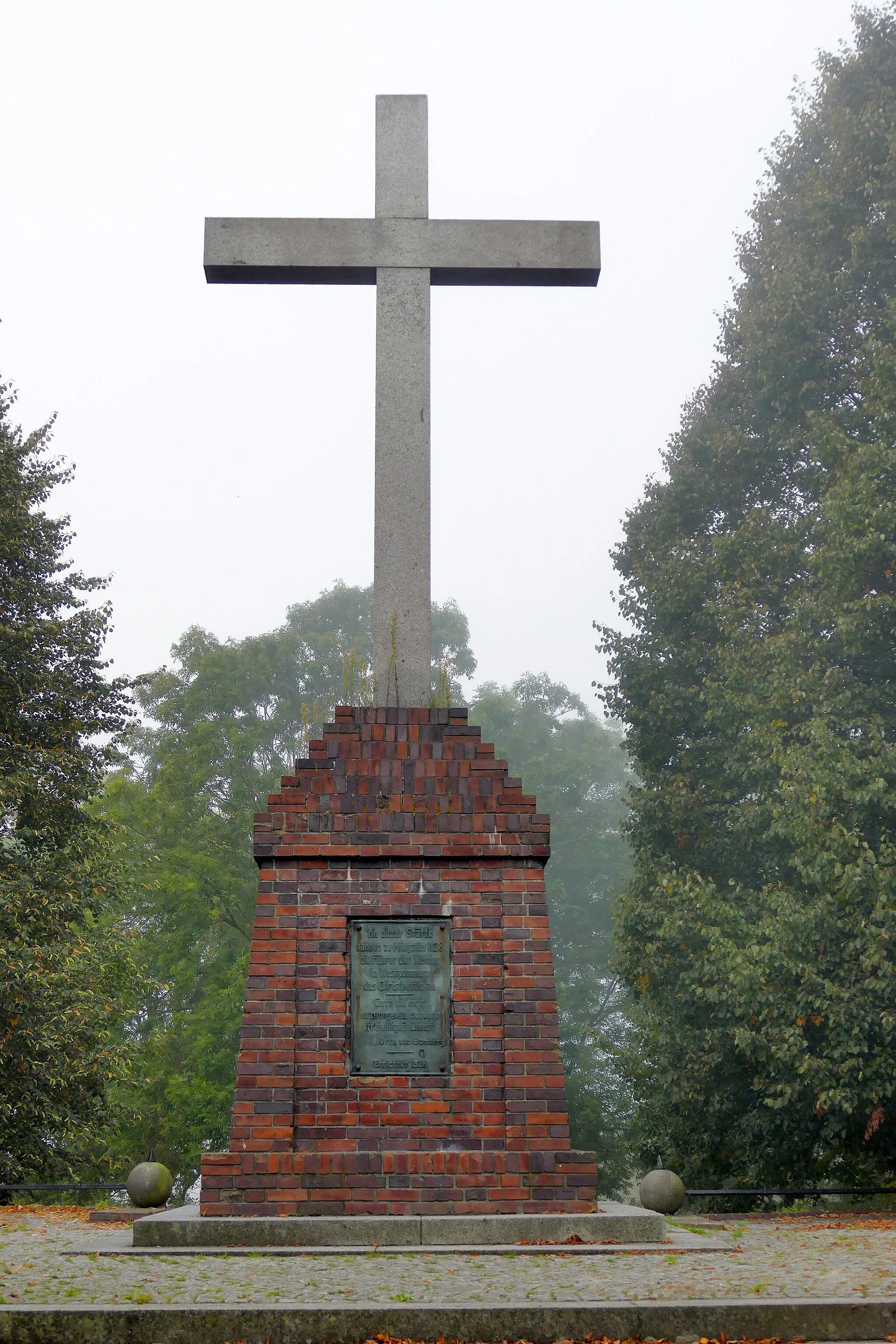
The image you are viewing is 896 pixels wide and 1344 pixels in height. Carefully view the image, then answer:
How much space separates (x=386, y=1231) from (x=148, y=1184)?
2.70 m

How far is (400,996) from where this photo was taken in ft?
22.7

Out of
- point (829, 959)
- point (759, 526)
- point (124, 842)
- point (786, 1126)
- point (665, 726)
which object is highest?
point (759, 526)

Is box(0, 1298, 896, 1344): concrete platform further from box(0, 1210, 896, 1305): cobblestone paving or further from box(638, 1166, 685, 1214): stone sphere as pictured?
box(638, 1166, 685, 1214): stone sphere

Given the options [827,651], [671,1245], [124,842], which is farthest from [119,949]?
[671,1245]

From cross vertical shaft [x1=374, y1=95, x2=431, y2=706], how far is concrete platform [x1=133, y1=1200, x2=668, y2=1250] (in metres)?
2.91

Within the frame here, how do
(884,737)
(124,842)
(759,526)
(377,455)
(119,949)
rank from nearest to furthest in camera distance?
(377,455)
(884,737)
(119,949)
(759,526)
(124,842)

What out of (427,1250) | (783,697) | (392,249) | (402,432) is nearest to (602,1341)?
(427,1250)

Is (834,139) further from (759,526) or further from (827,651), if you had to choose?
(827,651)

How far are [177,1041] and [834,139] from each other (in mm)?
19189

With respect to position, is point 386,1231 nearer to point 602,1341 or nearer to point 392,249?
point 602,1341

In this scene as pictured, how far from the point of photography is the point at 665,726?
1834 centimetres

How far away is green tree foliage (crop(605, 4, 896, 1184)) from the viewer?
45.8 ft

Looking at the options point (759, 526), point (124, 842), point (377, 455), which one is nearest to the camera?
point (377, 455)

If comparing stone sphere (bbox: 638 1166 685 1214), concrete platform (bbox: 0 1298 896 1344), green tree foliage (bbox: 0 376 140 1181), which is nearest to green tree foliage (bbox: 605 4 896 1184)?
stone sphere (bbox: 638 1166 685 1214)
